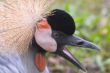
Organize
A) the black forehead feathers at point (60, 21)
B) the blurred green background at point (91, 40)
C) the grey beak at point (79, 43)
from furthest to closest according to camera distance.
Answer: the blurred green background at point (91, 40)
the grey beak at point (79, 43)
the black forehead feathers at point (60, 21)

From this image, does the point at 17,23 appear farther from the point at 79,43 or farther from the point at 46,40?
the point at 79,43

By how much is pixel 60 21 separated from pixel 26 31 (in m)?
0.20

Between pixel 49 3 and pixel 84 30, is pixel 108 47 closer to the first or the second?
pixel 84 30

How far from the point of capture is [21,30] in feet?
10.8

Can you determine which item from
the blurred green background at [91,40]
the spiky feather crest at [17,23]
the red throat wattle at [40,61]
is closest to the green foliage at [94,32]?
the blurred green background at [91,40]

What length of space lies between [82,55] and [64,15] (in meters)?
1.42

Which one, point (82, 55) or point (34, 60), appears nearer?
point (34, 60)

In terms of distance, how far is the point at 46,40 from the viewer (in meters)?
3.33

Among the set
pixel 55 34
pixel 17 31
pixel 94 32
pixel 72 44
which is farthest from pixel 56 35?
pixel 94 32

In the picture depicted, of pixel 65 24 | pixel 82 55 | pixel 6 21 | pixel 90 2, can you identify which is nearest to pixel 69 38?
pixel 65 24

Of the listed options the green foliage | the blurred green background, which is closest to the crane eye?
the blurred green background

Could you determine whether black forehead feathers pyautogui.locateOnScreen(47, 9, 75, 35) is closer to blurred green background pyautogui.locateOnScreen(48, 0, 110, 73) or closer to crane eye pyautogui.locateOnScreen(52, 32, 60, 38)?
crane eye pyautogui.locateOnScreen(52, 32, 60, 38)

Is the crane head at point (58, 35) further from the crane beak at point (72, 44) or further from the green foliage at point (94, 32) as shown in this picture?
the green foliage at point (94, 32)

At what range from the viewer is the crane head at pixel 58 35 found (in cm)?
328
